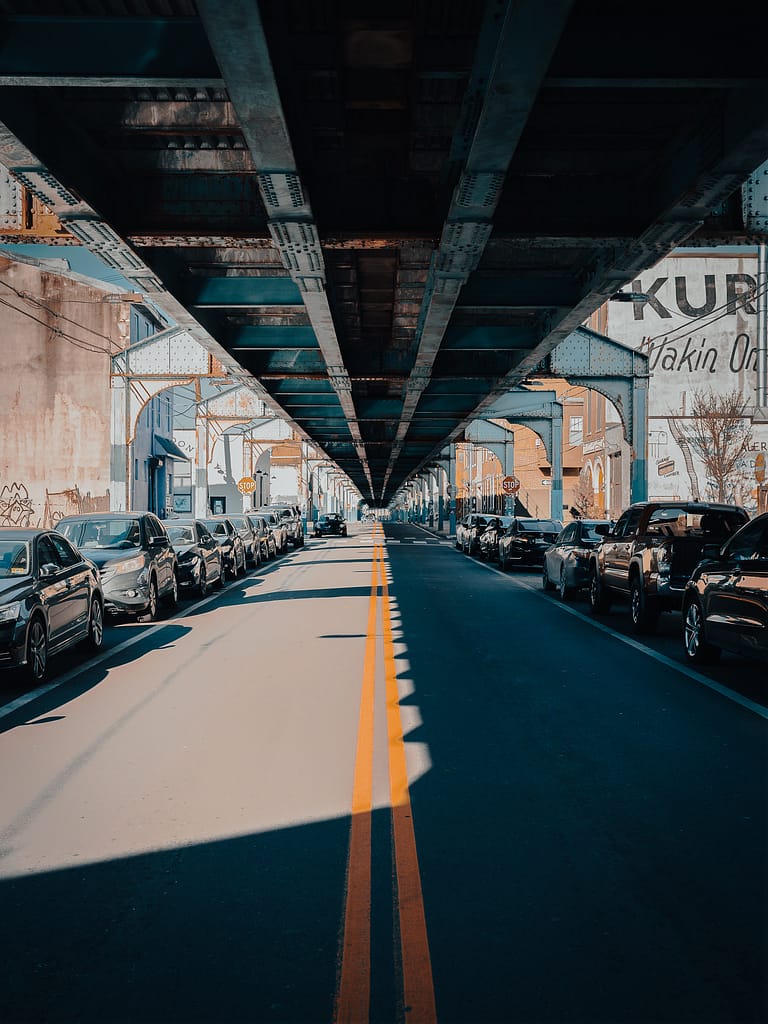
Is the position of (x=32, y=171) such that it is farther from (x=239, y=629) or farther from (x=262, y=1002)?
(x=239, y=629)

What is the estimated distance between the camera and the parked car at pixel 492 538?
106 feet

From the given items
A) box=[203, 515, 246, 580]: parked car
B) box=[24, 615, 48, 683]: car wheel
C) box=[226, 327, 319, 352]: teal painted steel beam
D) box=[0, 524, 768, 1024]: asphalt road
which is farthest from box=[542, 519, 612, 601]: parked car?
box=[24, 615, 48, 683]: car wheel

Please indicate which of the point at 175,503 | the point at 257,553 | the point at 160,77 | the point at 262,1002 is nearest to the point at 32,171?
the point at 160,77

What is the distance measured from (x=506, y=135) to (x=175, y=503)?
2472 inches

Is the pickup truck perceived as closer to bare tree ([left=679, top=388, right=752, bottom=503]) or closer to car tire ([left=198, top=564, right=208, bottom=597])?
car tire ([left=198, top=564, right=208, bottom=597])

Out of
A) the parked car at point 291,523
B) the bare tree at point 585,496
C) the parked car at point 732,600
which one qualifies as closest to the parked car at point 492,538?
the parked car at point 291,523

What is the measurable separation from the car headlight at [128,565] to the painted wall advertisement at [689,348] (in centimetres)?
4134

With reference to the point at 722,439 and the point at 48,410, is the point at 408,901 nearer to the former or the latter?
the point at 48,410

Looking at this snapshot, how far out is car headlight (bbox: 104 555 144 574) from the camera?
1536 centimetres

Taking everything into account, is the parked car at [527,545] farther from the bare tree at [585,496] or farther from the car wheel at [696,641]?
the bare tree at [585,496]

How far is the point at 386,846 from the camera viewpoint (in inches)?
204

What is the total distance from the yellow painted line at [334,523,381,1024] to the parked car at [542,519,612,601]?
37.6 ft

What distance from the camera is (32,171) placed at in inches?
324

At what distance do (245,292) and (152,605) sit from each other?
217 inches
